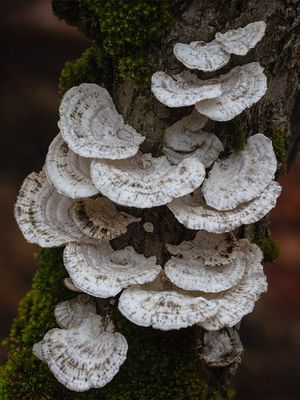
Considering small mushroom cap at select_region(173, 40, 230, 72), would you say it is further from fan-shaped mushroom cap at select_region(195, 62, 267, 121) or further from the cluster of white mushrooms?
fan-shaped mushroom cap at select_region(195, 62, 267, 121)

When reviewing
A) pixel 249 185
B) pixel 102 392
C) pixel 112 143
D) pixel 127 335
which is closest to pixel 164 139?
pixel 112 143

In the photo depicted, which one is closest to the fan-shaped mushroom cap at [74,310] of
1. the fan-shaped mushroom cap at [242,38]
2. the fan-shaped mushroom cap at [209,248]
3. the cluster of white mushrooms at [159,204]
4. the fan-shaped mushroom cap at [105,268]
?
the cluster of white mushrooms at [159,204]

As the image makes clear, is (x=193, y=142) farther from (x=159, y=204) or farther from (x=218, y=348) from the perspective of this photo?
(x=218, y=348)

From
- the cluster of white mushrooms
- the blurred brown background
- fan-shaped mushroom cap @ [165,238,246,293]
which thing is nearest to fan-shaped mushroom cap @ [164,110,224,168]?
the cluster of white mushrooms

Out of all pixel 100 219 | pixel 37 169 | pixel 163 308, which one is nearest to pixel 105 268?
pixel 100 219

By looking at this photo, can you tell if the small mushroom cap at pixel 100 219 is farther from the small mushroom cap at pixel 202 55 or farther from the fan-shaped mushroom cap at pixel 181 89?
the small mushroom cap at pixel 202 55

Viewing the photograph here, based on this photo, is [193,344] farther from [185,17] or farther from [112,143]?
[185,17]

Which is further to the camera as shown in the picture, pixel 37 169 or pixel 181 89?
pixel 37 169
